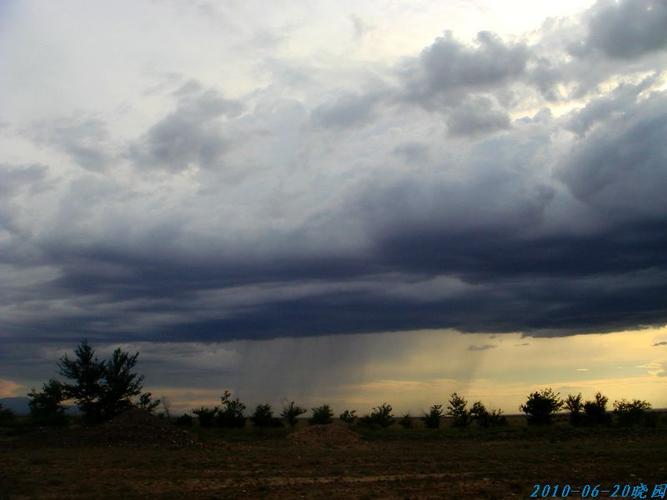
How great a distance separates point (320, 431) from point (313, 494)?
22.5 m

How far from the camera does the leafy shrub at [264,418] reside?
197 feet

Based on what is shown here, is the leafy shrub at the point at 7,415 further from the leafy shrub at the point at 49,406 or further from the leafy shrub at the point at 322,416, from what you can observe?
the leafy shrub at the point at 322,416

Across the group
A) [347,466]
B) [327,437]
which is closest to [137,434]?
[327,437]

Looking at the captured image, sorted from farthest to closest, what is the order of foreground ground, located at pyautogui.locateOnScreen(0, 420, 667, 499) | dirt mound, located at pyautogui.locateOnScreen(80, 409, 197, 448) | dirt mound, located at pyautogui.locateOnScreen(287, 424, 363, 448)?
1. dirt mound, located at pyautogui.locateOnScreen(80, 409, 197, 448)
2. dirt mound, located at pyautogui.locateOnScreen(287, 424, 363, 448)
3. foreground ground, located at pyautogui.locateOnScreen(0, 420, 667, 499)

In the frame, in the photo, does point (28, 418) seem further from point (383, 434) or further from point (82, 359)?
point (383, 434)

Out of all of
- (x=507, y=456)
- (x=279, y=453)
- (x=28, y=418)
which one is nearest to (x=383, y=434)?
(x=279, y=453)

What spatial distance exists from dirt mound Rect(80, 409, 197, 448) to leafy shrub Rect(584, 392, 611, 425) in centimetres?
3127

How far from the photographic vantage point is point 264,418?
2370 inches

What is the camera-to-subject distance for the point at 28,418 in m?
63.9

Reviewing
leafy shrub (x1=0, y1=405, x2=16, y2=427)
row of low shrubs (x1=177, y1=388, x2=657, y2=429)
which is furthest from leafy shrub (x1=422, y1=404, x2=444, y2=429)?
leafy shrub (x1=0, y1=405, x2=16, y2=427)

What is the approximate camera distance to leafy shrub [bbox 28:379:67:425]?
198ft

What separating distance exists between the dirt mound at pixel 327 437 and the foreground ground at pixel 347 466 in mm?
248

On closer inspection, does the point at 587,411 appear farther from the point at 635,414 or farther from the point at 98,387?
the point at 98,387

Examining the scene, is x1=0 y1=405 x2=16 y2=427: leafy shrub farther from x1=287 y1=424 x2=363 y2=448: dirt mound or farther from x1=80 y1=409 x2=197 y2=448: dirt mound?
x1=287 y1=424 x2=363 y2=448: dirt mound
